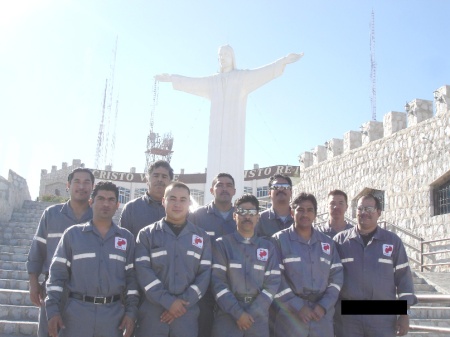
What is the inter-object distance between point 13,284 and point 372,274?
15.9ft

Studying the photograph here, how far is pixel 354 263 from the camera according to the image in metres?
4.27

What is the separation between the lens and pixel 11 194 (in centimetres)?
1065

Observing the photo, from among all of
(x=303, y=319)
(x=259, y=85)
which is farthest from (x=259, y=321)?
(x=259, y=85)

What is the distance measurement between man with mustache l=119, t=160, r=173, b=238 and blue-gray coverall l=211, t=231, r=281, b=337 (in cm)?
88

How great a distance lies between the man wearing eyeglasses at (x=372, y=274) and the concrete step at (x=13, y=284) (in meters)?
4.37

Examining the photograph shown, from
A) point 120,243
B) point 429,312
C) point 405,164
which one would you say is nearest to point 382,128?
point 405,164

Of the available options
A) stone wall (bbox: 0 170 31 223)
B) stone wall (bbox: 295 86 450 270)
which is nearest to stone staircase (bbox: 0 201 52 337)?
stone wall (bbox: 0 170 31 223)

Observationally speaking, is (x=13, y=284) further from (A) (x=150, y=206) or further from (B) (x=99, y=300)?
(B) (x=99, y=300)

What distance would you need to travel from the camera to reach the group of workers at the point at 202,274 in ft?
12.2

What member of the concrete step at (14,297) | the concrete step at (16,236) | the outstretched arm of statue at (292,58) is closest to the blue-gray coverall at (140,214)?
the concrete step at (14,297)

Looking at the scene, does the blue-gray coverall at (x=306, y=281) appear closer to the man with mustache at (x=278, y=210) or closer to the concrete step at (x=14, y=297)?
the man with mustache at (x=278, y=210)

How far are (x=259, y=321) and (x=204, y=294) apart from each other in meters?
0.55

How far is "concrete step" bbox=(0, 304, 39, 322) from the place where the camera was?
5750 mm

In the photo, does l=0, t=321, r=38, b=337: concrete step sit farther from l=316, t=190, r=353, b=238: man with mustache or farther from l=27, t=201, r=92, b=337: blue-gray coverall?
l=316, t=190, r=353, b=238: man with mustache
